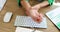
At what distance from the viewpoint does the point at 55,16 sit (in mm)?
928

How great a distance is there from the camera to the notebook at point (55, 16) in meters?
0.89

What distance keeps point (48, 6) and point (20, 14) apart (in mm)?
264

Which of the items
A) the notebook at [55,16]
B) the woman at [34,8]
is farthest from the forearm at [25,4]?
the notebook at [55,16]

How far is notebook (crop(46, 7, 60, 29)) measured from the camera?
89 centimetres

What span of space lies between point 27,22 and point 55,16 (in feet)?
0.75

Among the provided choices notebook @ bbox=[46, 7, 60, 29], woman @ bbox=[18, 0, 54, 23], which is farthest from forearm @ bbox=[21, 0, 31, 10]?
notebook @ bbox=[46, 7, 60, 29]

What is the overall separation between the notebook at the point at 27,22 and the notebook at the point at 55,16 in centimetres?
6

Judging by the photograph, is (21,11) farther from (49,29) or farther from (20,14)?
(49,29)

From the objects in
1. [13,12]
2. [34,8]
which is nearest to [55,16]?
[34,8]

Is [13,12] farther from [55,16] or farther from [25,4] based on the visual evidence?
[55,16]

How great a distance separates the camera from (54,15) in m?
0.94

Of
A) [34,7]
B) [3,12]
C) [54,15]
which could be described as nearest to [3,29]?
[3,12]

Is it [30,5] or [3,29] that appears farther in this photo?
[30,5]

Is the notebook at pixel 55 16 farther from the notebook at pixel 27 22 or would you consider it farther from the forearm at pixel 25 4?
the forearm at pixel 25 4
